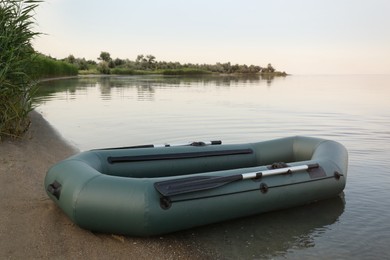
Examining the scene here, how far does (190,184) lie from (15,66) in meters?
3.71

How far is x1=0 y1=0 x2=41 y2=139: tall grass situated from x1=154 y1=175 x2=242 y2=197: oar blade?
3.22m

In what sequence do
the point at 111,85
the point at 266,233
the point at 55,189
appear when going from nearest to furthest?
the point at 55,189, the point at 266,233, the point at 111,85

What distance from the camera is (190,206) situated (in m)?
3.60

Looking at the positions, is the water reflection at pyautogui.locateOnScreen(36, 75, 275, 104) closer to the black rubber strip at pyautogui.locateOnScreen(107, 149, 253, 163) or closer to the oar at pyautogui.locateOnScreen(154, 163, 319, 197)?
the black rubber strip at pyautogui.locateOnScreen(107, 149, 253, 163)

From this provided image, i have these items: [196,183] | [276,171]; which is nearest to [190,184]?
[196,183]

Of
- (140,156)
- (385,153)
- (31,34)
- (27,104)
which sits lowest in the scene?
(385,153)

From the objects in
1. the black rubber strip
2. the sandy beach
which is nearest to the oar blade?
the sandy beach

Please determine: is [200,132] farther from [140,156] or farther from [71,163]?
[71,163]

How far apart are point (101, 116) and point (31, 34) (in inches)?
226

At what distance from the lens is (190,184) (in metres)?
3.66

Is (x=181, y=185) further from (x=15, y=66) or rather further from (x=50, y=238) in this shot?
(x=15, y=66)

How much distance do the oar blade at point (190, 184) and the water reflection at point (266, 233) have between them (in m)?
0.49

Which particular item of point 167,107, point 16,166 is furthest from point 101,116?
point 16,166

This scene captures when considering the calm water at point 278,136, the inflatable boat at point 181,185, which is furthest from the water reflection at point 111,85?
the inflatable boat at point 181,185
